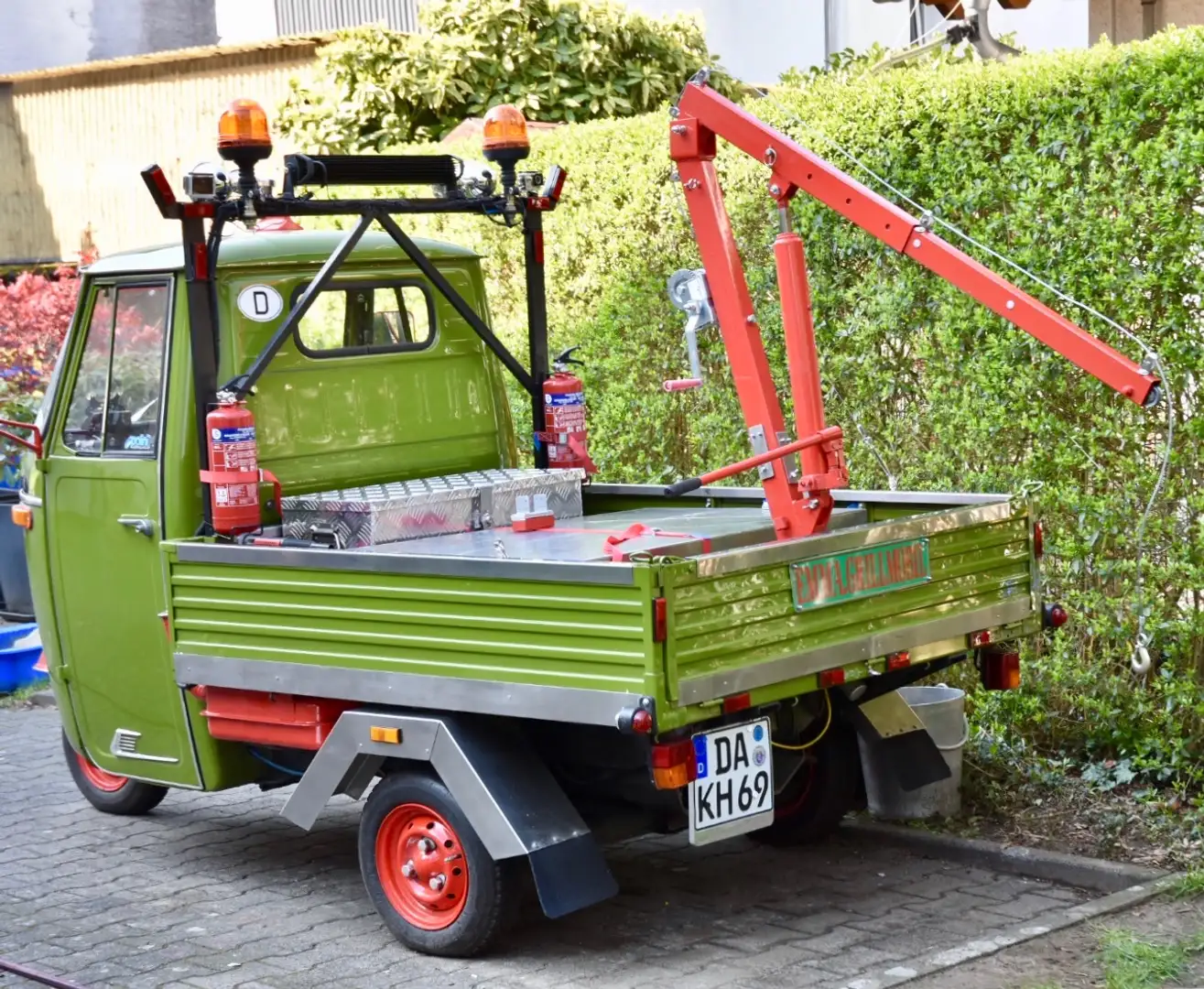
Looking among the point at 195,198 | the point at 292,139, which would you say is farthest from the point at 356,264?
the point at 292,139

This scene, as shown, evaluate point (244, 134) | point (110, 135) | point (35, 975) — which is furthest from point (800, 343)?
point (110, 135)

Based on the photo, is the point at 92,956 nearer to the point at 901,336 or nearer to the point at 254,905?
the point at 254,905

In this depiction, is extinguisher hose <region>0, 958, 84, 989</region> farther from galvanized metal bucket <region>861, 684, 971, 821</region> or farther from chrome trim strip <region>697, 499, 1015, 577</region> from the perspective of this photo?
galvanized metal bucket <region>861, 684, 971, 821</region>

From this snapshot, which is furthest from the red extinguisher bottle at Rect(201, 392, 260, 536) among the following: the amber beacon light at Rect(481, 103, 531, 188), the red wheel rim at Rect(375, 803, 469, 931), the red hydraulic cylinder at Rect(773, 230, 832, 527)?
the red hydraulic cylinder at Rect(773, 230, 832, 527)

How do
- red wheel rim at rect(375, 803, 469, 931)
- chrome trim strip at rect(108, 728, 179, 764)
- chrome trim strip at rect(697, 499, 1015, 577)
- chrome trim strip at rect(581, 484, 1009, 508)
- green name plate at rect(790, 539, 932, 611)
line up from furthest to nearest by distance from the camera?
chrome trim strip at rect(108, 728, 179, 764) < chrome trim strip at rect(581, 484, 1009, 508) < red wheel rim at rect(375, 803, 469, 931) < green name plate at rect(790, 539, 932, 611) < chrome trim strip at rect(697, 499, 1015, 577)

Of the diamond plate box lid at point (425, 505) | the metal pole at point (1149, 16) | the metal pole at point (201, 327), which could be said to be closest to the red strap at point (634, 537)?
Result: the diamond plate box lid at point (425, 505)

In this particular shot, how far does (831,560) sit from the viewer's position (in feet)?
16.5

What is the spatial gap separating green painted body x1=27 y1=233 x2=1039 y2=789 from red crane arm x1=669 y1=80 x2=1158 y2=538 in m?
0.37

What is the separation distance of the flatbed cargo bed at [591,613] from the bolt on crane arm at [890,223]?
0.70 metres

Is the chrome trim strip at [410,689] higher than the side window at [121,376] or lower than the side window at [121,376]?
lower

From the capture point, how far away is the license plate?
4.85 m

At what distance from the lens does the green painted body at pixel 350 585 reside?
15.5 feet

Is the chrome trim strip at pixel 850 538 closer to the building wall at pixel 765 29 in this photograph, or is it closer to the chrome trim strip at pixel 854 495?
the chrome trim strip at pixel 854 495

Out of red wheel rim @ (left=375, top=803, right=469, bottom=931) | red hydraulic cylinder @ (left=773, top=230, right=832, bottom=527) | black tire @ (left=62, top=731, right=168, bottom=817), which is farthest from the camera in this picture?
black tire @ (left=62, top=731, right=168, bottom=817)
